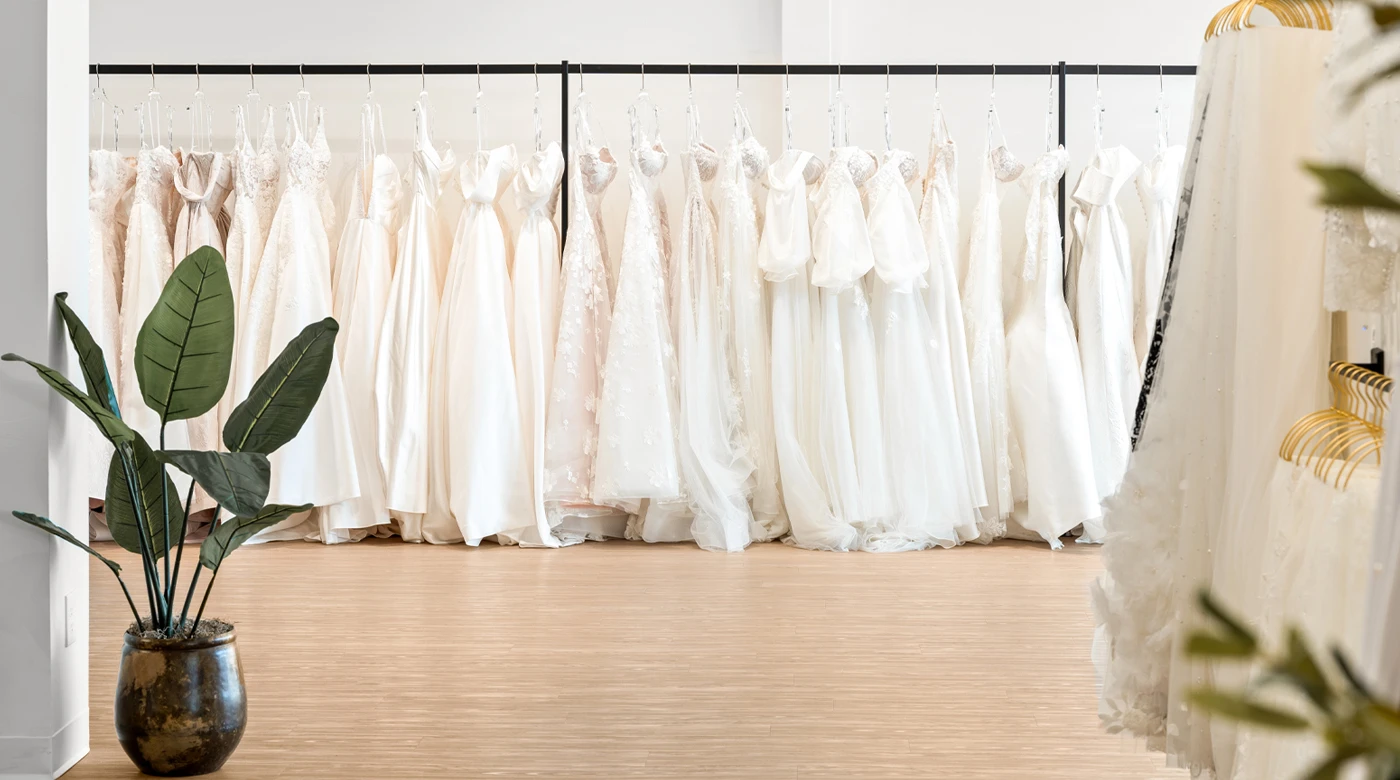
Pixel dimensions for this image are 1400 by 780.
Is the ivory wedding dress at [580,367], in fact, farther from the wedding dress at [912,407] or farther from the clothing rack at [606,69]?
the wedding dress at [912,407]

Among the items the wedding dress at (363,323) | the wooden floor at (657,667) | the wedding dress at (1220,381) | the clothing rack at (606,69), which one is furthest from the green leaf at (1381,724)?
the clothing rack at (606,69)

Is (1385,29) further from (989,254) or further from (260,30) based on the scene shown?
(260,30)

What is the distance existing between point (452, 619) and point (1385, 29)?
324 centimetres

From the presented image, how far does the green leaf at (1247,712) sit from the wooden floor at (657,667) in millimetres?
1966

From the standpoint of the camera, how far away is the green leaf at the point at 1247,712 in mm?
258

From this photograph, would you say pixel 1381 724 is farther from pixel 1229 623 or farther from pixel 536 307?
pixel 536 307

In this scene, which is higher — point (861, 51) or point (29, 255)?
point (861, 51)

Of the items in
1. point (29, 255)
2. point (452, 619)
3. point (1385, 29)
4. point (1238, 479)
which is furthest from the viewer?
point (452, 619)

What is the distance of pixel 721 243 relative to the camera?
4.73 m

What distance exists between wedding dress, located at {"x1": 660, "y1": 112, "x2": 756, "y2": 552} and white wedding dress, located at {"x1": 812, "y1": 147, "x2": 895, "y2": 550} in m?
0.32

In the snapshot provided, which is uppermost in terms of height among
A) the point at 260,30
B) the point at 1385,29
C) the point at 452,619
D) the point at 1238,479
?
the point at 260,30

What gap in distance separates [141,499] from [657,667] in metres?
1.24

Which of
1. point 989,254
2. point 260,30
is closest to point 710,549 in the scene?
point 989,254

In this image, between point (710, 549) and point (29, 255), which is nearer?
point (29, 255)
